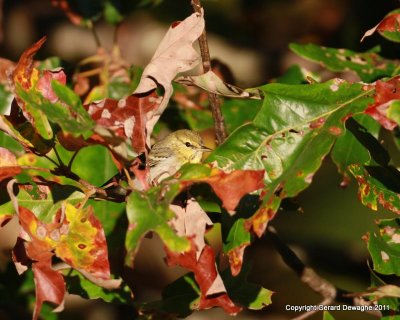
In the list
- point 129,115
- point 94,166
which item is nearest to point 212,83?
point 129,115

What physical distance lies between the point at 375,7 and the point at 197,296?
7.93ft

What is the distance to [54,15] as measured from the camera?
590 cm

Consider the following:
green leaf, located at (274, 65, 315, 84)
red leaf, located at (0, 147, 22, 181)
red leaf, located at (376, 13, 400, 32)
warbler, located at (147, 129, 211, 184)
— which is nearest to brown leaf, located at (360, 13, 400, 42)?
red leaf, located at (376, 13, 400, 32)

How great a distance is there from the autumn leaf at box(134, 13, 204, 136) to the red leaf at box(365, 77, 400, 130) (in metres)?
0.58

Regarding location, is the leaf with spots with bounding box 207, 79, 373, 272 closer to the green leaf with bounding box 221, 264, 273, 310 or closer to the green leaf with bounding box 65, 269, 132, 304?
the green leaf with bounding box 221, 264, 273, 310

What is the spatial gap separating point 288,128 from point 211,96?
0.39m

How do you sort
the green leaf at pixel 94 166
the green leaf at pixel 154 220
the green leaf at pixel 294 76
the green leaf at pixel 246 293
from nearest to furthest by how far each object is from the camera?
the green leaf at pixel 154 220 < the green leaf at pixel 246 293 < the green leaf at pixel 94 166 < the green leaf at pixel 294 76

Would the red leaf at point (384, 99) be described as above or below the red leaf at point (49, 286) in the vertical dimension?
above

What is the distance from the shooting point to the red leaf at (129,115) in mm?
2307

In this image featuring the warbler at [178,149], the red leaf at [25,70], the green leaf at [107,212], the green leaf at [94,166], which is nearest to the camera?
the red leaf at [25,70]

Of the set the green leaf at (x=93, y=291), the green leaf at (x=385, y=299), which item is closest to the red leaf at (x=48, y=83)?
the green leaf at (x=93, y=291)

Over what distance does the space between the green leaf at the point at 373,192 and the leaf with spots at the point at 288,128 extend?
0.33 meters

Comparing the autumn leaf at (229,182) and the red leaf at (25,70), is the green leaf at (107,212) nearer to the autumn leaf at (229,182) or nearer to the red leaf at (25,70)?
the red leaf at (25,70)

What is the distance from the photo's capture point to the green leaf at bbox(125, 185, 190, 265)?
196 centimetres
